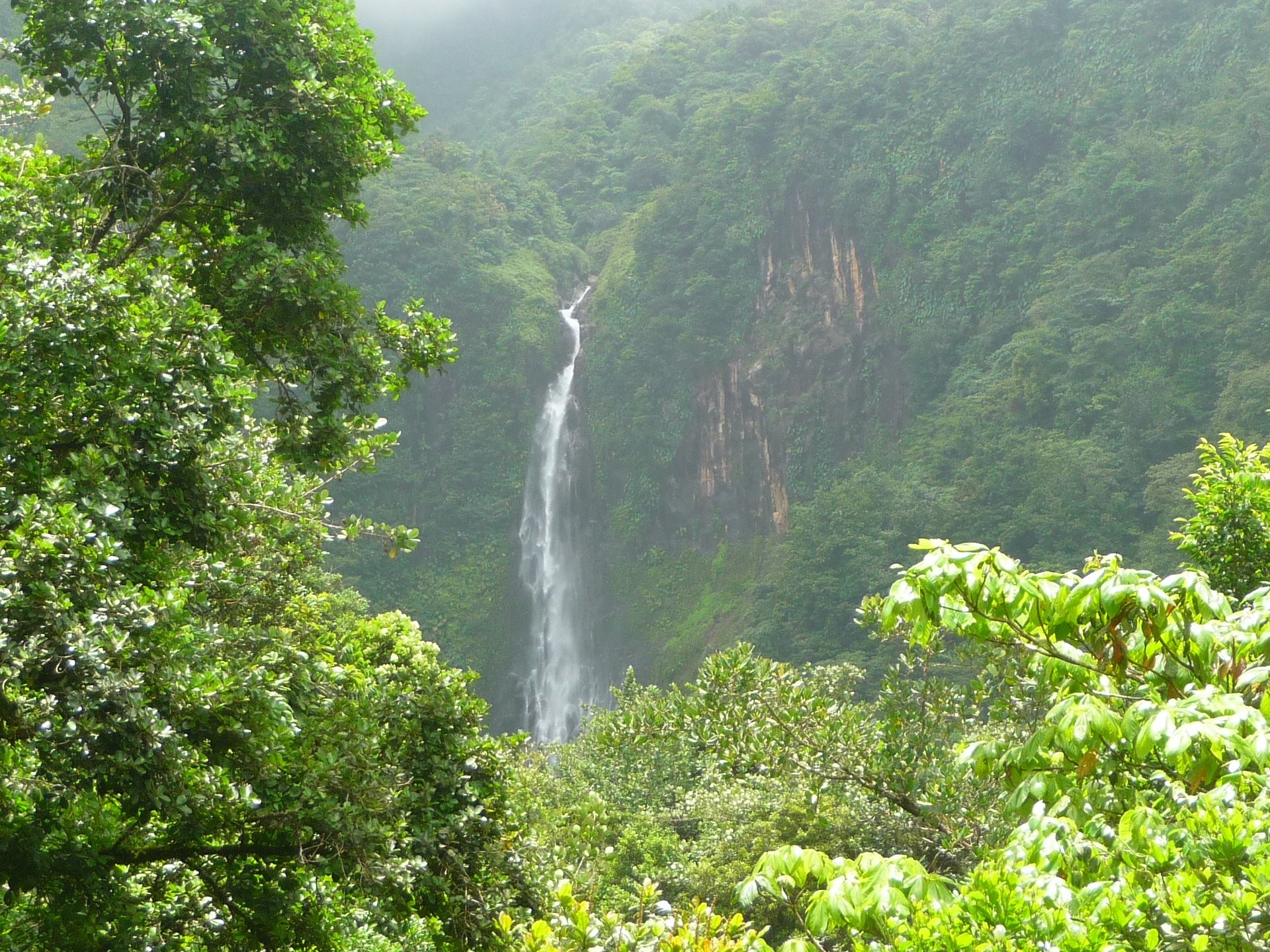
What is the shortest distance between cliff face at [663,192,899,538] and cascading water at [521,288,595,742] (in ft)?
15.1

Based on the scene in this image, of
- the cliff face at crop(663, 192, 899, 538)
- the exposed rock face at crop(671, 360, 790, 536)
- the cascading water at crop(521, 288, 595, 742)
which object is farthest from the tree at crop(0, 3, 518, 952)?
the exposed rock face at crop(671, 360, 790, 536)

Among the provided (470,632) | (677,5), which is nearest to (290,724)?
(470,632)

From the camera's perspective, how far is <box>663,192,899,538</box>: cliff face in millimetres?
42594

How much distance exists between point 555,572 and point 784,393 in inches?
486

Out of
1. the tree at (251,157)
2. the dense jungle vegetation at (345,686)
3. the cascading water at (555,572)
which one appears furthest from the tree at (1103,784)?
the cascading water at (555,572)

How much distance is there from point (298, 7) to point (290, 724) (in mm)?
4042

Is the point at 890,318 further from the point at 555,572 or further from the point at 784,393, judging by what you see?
the point at 555,572

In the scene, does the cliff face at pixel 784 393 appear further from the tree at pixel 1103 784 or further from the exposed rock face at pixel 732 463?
the tree at pixel 1103 784

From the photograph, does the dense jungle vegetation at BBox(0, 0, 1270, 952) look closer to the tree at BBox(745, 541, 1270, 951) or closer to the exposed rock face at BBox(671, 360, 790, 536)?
the tree at BBox(745, 541, 1270, 951)

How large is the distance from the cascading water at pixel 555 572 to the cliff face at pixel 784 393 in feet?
15.1

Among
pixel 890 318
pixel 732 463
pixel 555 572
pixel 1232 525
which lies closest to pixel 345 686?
pixel 1232 525

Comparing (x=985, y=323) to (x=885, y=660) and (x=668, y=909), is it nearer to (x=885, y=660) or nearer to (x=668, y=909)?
(x=885, y=660)

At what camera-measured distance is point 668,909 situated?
326 centimetres

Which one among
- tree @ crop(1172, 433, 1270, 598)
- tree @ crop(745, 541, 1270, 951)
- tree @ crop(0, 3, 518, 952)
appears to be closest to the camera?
tree @ crop(745, 541, 1270, 951)
